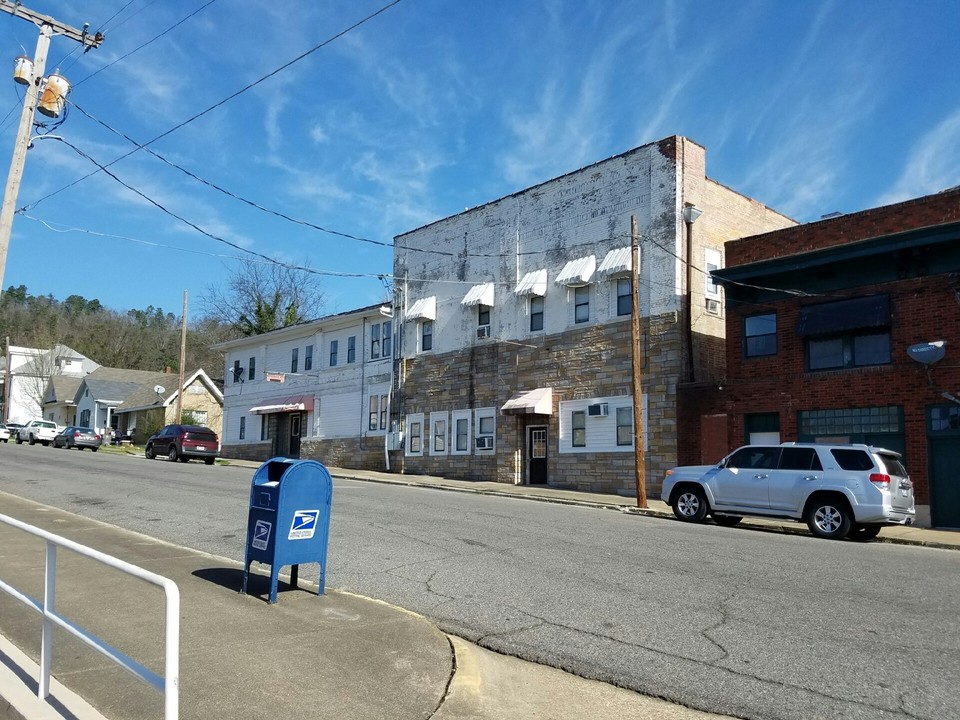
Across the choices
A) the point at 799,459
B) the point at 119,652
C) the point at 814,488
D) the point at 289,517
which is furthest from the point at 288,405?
the point at 119,652

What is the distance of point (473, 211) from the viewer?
103 feet

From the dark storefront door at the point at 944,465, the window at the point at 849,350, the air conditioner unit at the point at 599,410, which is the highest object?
the window at the point at 849,350

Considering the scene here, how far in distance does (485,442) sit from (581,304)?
21.0 ft

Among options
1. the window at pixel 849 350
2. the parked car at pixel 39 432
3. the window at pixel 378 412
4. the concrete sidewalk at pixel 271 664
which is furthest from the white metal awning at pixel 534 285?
the parked car at pixel 39 432

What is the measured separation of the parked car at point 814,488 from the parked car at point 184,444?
23.4 metres

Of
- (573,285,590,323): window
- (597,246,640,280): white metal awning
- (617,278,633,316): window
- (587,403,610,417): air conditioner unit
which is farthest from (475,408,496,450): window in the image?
(597,246,640,280): white metal awning

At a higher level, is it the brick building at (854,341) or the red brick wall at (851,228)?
the red brick wall at (851,228)

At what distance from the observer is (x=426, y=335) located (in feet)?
109

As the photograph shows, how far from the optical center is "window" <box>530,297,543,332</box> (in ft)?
93.6

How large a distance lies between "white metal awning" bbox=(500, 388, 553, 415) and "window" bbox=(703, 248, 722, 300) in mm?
6104

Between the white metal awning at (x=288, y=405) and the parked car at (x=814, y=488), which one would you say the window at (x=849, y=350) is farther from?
the white metal awning at (x=288, y=405)

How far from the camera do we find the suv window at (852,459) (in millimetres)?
15227

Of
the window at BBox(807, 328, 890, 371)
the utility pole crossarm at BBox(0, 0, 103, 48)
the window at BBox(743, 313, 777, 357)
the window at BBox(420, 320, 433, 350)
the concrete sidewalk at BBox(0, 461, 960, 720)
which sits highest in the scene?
the utility pole crossarm at BBox(0, 0, 103, 48)

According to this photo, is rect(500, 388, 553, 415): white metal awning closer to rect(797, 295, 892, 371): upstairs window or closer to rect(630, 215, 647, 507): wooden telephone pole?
rect(630, 215, 647, 507): wooden telephone pole
